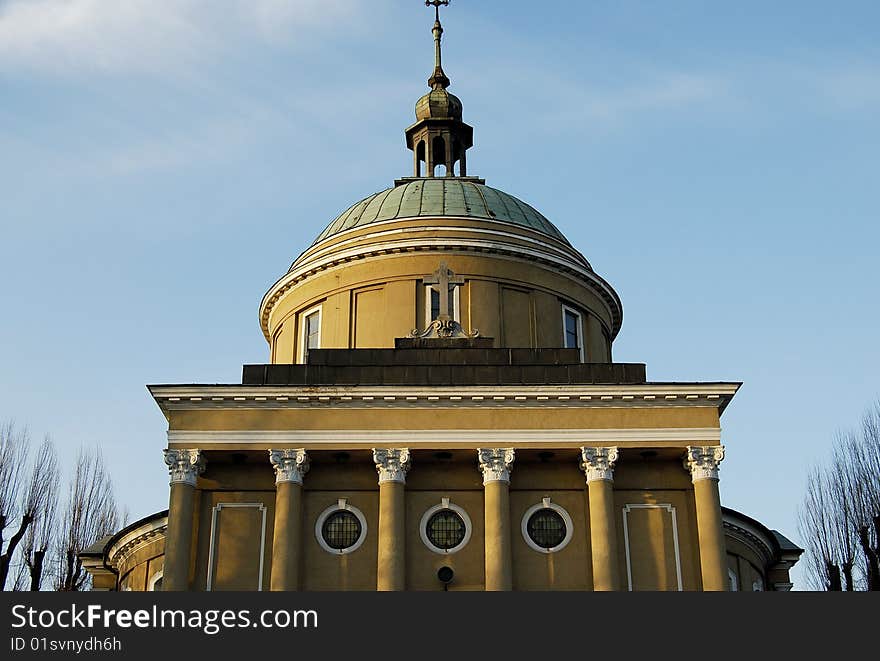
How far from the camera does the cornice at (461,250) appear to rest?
1479 inches

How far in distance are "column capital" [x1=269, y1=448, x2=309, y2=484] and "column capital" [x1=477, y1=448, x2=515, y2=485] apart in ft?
14.0

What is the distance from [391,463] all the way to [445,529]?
2.19 meters

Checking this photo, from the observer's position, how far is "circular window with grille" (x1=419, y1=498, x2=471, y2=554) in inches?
1126

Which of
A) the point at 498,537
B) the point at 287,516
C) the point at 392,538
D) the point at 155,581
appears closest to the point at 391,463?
the point at 392,538

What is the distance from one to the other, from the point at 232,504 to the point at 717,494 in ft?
38.5

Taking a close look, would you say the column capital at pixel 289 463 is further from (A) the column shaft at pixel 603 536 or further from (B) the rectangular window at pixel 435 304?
(B) the rectangular window at pixel 435 304

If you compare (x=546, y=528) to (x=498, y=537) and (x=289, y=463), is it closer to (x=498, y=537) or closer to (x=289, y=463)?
(x=498, y=537)

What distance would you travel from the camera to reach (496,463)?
28.2 metres

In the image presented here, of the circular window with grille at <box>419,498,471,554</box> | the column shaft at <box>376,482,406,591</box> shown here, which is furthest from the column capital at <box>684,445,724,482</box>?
the column shaft at <box>376,482,406,591</box>

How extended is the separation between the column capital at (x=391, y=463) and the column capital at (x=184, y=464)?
4297 millimetres

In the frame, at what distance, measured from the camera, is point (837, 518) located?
132 ft

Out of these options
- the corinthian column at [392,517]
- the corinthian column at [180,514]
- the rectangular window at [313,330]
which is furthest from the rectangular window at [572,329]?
the corinthian column at [180,514]

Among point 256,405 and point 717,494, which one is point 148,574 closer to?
point 256,405

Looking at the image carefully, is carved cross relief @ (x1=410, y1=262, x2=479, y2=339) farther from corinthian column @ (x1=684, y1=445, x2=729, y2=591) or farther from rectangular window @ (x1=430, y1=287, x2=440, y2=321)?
corinthian column @ (x1=684, y1=445, x2=729, y2=591)
